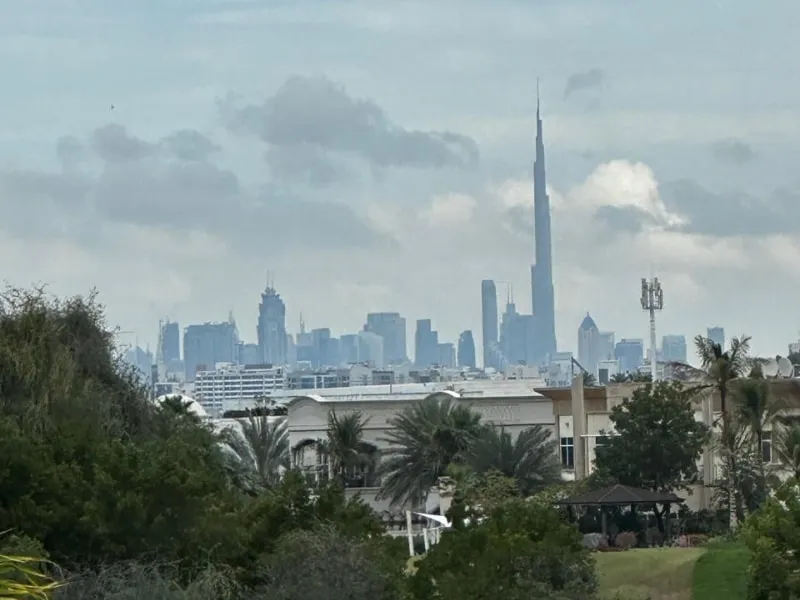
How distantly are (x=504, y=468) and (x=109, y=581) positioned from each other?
143 feet

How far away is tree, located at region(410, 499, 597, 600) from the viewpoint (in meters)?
24.0

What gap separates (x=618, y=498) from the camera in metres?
53.2

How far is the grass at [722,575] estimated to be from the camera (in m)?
36.2

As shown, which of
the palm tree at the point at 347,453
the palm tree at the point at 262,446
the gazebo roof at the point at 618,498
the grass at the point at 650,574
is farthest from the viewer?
the palm tree at the point at 347,453

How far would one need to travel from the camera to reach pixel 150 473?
26.4 m

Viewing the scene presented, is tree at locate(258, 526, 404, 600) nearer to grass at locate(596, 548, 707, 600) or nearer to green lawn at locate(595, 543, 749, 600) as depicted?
green lawn at locate(595, 543, 749, 600)

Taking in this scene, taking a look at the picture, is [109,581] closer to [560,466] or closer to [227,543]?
[227,543]

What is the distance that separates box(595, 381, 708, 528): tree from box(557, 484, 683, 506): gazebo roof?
25.9 feet

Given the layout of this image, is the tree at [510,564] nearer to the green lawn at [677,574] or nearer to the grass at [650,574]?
the green lawn at [677,574]

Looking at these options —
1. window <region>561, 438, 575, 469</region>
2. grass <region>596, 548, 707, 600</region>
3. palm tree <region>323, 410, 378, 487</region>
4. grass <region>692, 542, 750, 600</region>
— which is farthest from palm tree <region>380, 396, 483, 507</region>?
grass <region>692, 542, 750, 600</region>

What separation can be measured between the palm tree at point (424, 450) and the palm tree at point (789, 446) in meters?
14.8

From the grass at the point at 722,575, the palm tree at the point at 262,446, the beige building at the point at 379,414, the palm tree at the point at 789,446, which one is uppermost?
the beige building at the point at 379,414

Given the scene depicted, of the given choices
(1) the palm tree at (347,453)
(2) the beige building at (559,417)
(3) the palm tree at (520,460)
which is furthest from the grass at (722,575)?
(1) the palm tree at (347,453)

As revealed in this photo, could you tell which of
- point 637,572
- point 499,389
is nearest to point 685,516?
point 637,572
